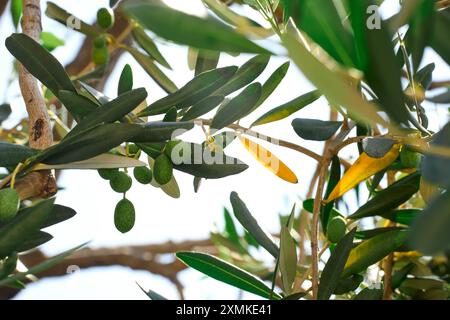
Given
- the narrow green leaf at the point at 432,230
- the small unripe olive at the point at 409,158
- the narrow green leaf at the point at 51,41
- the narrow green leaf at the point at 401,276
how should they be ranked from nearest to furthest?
the narrow green leaf at the point at 432,230 → the small unripe olive at the point at 409,158 → the narrow green leaf at the point at 401,276 → the narrow green leaf at the point at 51,41

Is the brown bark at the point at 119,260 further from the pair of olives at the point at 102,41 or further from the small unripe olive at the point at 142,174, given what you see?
the small unripe olive at the point at 142,174

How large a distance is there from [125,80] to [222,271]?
0.32 m

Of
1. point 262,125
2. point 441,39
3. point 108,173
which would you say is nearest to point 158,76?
point 262,125

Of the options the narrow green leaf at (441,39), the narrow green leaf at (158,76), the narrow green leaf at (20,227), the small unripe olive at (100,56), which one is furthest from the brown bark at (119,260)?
the narrow green leaf at (441,39)

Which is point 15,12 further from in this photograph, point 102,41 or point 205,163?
point 205,163

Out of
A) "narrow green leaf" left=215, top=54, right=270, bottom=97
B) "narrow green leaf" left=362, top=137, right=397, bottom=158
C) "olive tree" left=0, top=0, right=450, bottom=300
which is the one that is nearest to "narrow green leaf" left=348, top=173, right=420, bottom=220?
"olive tree" left=0, top=0, right=450, bottom=300

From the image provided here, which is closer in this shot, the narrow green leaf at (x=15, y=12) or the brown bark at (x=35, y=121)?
the brown bark at (x=35, y=121)

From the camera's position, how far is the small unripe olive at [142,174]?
114cm

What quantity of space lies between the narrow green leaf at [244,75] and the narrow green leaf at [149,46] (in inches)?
20.2

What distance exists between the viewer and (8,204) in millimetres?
934

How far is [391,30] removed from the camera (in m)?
0.60

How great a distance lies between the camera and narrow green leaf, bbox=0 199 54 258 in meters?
0.91

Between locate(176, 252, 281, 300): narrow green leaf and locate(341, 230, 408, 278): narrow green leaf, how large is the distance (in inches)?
5.4
